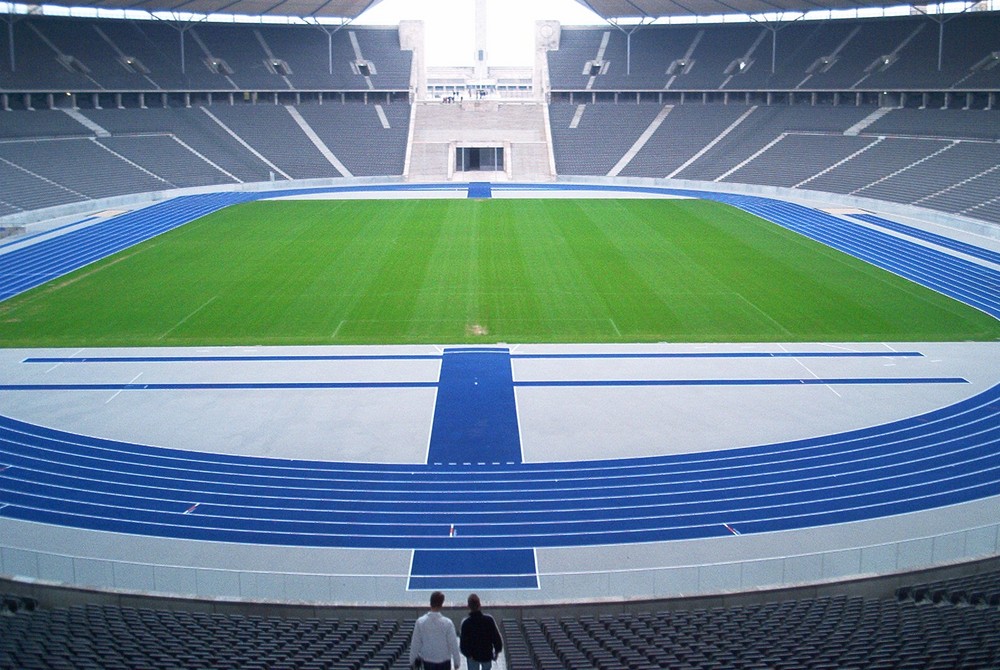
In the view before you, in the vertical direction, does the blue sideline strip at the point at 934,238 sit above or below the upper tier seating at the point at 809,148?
below

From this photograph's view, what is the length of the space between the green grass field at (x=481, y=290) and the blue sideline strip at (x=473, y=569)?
1262 centimetres

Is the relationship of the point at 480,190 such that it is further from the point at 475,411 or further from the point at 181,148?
the point at 475,411

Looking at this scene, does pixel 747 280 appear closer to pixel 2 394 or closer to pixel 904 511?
pixel 904 511

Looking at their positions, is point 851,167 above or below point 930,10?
below

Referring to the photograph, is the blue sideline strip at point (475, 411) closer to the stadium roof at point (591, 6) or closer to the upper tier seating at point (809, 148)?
the upper tier seating at point (809, 148)

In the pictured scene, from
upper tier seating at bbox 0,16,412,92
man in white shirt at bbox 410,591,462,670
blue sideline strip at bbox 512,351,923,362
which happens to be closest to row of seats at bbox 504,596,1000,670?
man in white shirt at bbox 410,591,462,670

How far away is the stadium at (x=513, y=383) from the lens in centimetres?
1260

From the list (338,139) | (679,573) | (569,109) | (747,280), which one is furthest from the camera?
(569,109)

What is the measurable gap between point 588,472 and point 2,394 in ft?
43.7

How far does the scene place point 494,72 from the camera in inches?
4028

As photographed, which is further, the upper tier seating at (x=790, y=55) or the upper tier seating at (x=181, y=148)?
the upper tier seating at (x=790, y=55)

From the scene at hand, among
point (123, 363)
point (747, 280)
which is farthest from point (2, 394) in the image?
point (747, 280)

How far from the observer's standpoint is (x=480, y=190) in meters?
64.8

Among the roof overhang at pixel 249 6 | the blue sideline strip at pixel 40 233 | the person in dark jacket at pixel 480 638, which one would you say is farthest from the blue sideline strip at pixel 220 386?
the roof overhang at pixel 249 6
